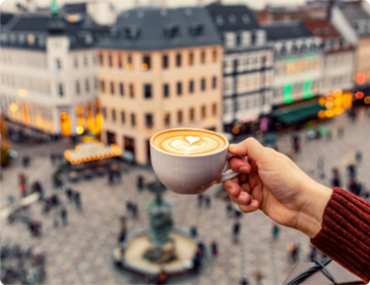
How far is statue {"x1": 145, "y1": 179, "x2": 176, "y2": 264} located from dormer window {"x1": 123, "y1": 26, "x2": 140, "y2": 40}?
1669cm

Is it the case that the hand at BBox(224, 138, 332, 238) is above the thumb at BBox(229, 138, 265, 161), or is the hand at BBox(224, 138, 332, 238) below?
below

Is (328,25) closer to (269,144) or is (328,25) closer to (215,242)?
(269,144)

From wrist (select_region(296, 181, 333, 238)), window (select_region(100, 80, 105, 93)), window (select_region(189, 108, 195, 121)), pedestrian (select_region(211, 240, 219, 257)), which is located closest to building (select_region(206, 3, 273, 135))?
window (select_region(189, 108, 195, 121))

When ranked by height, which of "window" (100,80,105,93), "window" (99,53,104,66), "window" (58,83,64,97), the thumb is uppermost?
the thumb

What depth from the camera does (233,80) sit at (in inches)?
1483

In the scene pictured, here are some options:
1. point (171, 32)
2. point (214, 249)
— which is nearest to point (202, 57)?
point (171, 32)

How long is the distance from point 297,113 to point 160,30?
2025 cm

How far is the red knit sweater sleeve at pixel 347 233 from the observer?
239 centimetres

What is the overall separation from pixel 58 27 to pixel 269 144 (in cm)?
2467

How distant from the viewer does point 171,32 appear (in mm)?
31766

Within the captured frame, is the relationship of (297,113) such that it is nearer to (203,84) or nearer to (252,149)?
(203,84)

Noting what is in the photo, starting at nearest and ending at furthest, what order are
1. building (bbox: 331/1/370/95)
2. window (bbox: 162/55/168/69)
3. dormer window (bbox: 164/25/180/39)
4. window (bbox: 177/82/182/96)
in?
1. dormer window (bbox: 164/25/180/39)
2. window (bbox: 162/55/168/69)
3. window (bbox: 177/82/182/96)
4. building (bbox: 331/1/370/95)

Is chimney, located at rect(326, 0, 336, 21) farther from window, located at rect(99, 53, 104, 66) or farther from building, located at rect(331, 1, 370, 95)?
window, located at rect(99, 53, 104, 66)

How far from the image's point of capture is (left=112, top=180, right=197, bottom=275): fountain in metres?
18.6
